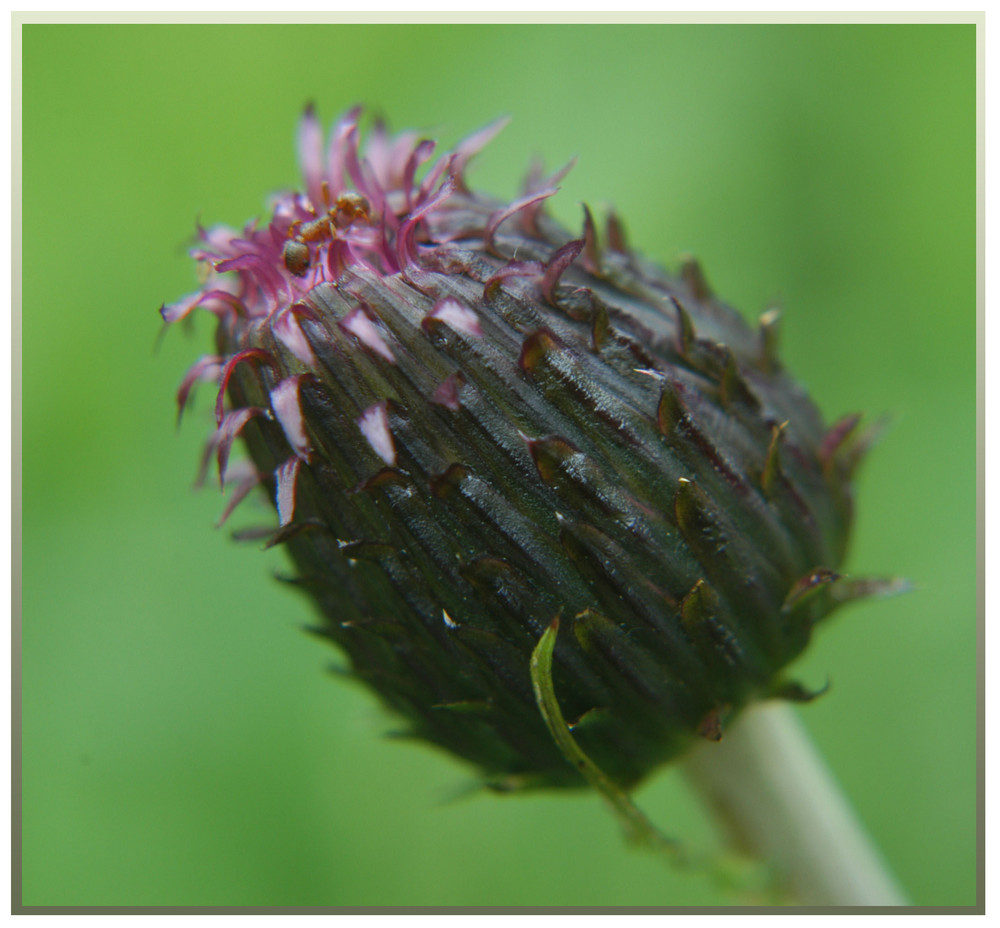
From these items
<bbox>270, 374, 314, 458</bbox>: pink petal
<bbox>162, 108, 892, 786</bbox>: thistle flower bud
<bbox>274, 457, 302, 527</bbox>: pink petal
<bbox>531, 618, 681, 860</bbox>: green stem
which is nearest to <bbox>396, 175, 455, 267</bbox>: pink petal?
<bbox>162, 108, 892, 786</bbox>: thistle flower bud

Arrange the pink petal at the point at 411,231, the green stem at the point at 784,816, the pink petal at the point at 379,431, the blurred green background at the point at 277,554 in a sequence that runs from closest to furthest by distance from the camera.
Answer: the pink petal at the point at 379,431 → the pink petal at the point at 411,231 → the green stem at the point at 784,816 → the blurred green background at the point at 277,554

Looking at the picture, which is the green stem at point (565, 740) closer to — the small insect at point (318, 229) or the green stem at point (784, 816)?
the green stem at point (784, 816)

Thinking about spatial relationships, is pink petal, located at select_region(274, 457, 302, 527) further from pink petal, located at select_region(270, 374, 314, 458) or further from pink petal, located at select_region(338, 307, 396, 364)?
pink petal, located at select_region(338, 307, 396, 364)

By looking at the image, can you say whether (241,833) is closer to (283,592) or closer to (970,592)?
(283,592)

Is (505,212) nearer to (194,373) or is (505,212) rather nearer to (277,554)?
(194,373)

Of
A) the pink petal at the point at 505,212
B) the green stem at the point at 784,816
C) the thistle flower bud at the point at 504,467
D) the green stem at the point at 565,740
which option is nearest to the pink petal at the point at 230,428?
the thistle flower bud at the point at 504,467

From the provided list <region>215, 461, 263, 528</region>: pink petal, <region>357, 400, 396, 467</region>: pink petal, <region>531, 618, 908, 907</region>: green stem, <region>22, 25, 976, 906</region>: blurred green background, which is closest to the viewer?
<region>357, 400, 396, 467</region>: pink petal
